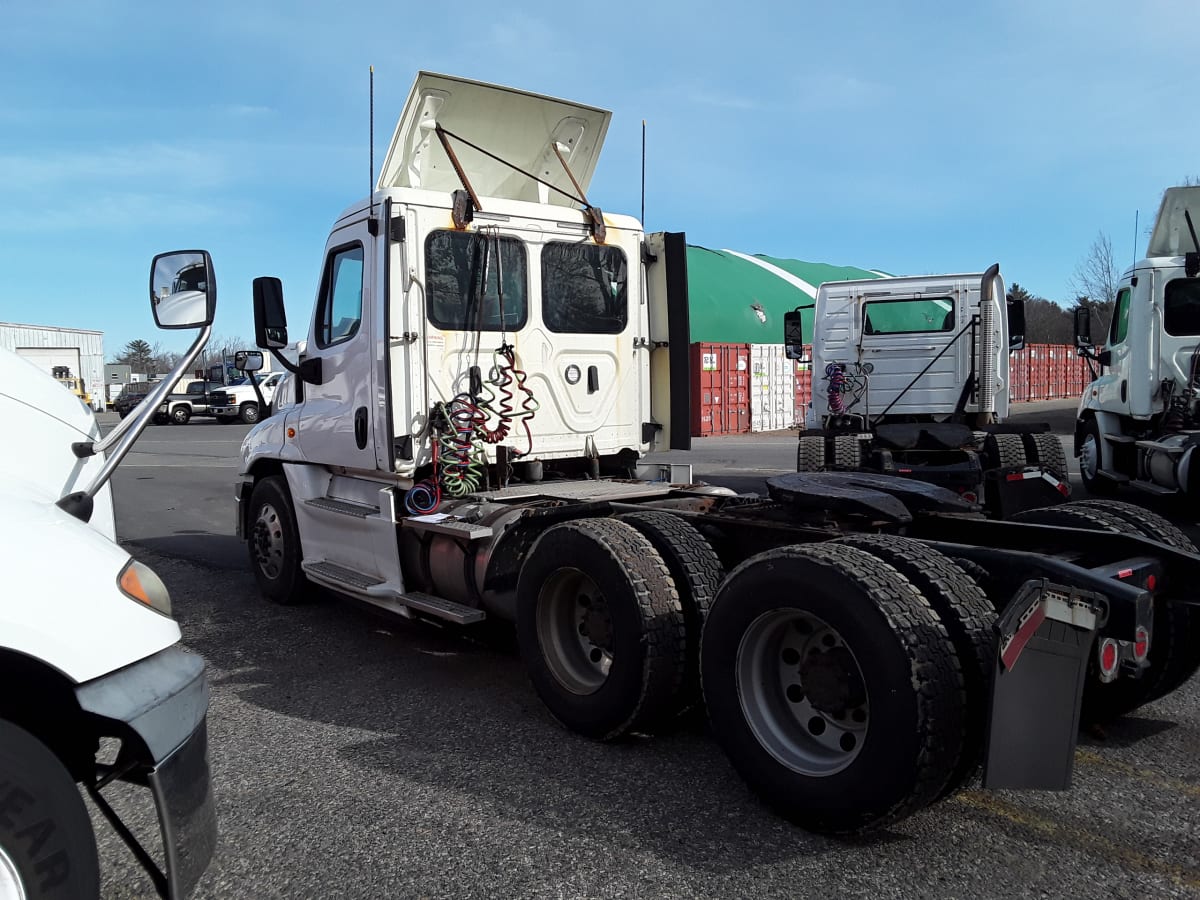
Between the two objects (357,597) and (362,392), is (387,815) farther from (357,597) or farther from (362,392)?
(362,392)

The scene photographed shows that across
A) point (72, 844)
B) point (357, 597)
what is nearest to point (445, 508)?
point (357, 597)

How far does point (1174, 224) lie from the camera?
10672 millimetres

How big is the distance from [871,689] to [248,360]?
5.41m

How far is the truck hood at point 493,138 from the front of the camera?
5742mm

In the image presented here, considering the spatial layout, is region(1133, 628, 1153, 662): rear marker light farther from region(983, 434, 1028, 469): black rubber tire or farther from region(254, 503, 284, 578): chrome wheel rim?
region(983, 434, 1028, 469): black rubber tire

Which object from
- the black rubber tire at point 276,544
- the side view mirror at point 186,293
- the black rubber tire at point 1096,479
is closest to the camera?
the side view mirror at point 186,293

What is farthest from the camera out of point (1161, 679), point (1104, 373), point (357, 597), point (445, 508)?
point (1104, 373)

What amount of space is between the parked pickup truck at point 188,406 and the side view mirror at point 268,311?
34.9 metres

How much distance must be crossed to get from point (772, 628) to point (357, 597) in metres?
3.12

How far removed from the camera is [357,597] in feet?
18.8

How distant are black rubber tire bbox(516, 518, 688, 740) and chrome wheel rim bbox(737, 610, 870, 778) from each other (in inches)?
18.2

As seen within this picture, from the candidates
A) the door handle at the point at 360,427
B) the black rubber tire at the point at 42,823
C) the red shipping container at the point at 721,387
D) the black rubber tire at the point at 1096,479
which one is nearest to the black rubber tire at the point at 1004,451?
the black rubber tire at the point at 1096,479

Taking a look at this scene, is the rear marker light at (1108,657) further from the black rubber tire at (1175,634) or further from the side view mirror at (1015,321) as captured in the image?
the side view mirror at (1015,321)

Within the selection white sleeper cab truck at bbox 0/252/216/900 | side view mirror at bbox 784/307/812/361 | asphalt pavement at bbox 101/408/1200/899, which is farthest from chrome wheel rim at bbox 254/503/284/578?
side view mirror at bbox 784/307/812/361
